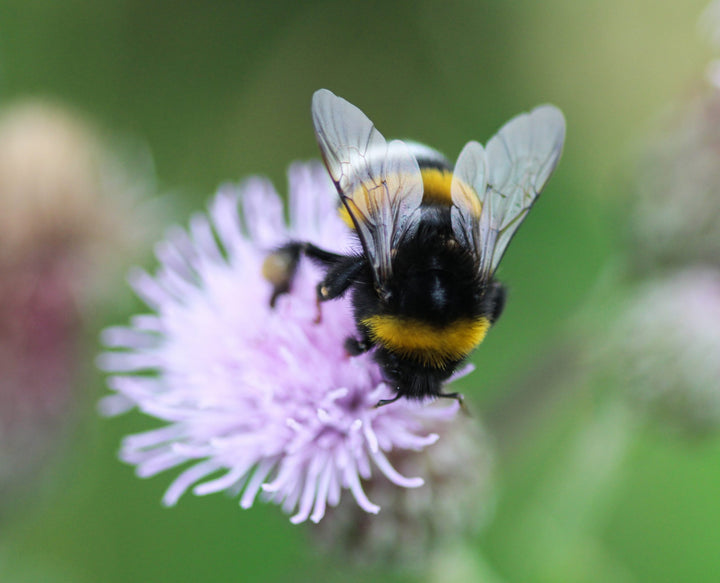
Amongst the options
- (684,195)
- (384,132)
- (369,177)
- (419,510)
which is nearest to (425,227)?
(369,177)

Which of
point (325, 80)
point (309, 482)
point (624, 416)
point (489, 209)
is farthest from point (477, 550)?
point (325, 80)

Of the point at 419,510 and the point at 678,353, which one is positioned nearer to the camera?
the point at 419,510

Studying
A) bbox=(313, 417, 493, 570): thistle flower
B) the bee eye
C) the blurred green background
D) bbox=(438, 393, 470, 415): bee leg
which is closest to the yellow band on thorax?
the bee eye

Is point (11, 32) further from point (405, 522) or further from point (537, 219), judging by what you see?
point (405, 522)

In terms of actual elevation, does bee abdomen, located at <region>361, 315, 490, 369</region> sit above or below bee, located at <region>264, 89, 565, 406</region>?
below

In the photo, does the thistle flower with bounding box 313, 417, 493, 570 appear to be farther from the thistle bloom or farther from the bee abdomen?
Answer: the bee abdomen

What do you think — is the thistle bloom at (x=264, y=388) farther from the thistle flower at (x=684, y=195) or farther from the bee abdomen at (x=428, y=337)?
the thistle flower at (x=684, y=195)

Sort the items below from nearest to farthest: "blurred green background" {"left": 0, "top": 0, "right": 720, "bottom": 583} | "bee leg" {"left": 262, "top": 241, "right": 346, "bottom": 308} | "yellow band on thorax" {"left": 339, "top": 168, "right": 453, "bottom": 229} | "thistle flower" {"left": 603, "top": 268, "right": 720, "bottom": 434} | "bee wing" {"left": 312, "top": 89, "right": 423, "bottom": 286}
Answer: "bee wing" {"left": 312, "top": 89, "right": 423, "bottom": 286}
"yellow band on thorax" {"left": 339, "top": 168, "right": 453, "bottom": 229}
"bee leg" {"left": 262, "top": 241, "right": 346, "bottom": 308}
"thistle flower" {"left": 603, "top": 268, "right": 720, "bottom": 434}
"blurred green background" {"left": 0, "top": 0, "right": 720, "bottom": 583}

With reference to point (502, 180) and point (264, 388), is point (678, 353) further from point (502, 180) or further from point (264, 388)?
point (264, 388)
